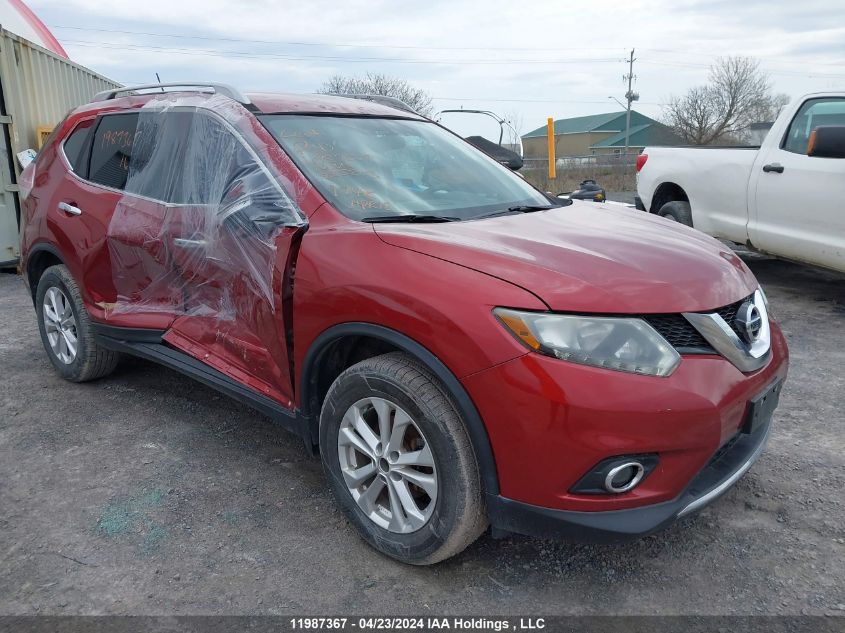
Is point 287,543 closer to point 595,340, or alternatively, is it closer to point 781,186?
point 595,340

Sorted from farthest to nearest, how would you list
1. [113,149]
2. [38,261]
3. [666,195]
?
[666,195] → [38,261] → [113,149]

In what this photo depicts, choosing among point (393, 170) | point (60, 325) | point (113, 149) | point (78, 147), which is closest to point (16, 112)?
point (78, 147)

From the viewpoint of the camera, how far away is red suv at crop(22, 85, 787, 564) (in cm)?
206

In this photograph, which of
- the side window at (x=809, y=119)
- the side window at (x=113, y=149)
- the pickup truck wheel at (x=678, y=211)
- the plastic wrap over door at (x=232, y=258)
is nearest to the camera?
the plastic wrap over door at (x=232, y=258)

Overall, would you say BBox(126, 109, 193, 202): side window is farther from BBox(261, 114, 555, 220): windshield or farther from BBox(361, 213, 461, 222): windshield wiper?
BBox(361, 213, 461, 222): windshield wiper

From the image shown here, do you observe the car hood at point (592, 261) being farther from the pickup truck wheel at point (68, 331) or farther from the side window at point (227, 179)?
the pickup truck wheel at point (68, 331)

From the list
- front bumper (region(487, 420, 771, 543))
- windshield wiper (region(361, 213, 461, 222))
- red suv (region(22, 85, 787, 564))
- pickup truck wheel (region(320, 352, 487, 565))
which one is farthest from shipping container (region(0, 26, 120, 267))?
front bumper (region(487, 420, 771, 543))

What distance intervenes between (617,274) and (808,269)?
252 inches

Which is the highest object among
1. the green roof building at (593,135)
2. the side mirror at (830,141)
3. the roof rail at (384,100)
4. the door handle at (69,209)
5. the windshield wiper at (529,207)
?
the roof rail at (384,100)

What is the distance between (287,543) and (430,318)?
1.13 m

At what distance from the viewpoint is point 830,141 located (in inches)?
191

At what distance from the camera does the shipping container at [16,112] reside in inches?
308

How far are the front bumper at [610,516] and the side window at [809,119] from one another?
458cm

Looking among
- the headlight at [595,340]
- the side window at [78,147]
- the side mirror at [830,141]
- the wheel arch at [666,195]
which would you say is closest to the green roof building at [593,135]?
the wheel arch at [666,195]
